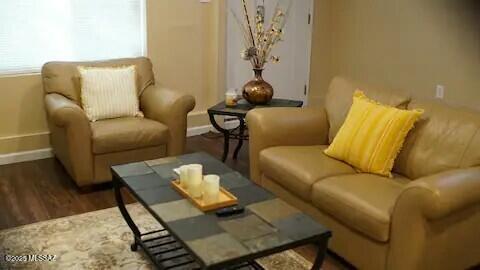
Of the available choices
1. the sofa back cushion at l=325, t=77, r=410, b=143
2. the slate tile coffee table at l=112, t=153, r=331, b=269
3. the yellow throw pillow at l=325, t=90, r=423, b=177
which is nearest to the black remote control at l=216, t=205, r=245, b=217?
the slate tile coffee table at l=112, t=153, r=331, b=269

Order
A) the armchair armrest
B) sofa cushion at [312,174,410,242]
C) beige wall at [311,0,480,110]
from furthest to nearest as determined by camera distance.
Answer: beige wall at [311,0,480,110] → the armchair armrest → sofa cushion at [312,174,410,242]

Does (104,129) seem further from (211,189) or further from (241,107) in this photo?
(211,189)

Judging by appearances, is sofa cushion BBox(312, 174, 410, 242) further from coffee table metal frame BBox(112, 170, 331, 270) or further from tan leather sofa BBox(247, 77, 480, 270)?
coffee table metal frame BBox(112, 170, 331, 270)

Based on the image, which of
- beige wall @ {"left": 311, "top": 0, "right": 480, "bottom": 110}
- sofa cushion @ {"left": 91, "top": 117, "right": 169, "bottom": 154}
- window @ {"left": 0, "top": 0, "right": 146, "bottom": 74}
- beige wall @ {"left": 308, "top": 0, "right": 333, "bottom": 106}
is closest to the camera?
sofa cushion @ {"left": 91, "top": 117, "right": 169, "bottom": 154}

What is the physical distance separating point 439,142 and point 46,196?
2569 millimetres

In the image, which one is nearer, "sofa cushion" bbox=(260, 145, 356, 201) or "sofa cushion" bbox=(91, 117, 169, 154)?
"sofa cushion" bbox=(260, 145, 356, 201)

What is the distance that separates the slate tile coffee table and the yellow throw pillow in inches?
28.5

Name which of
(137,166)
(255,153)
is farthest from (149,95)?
(137,166)

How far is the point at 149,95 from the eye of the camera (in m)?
4.30

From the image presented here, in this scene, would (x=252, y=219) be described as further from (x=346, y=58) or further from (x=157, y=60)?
(x=346, y=58)

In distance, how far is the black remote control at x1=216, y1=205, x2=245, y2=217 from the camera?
7.73 feet

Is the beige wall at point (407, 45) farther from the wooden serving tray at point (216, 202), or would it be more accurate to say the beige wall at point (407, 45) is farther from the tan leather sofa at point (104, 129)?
the wooden serving tray at point (216, 202)

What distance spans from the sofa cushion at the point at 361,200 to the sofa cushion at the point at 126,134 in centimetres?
144

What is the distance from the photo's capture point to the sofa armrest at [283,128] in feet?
11.4
